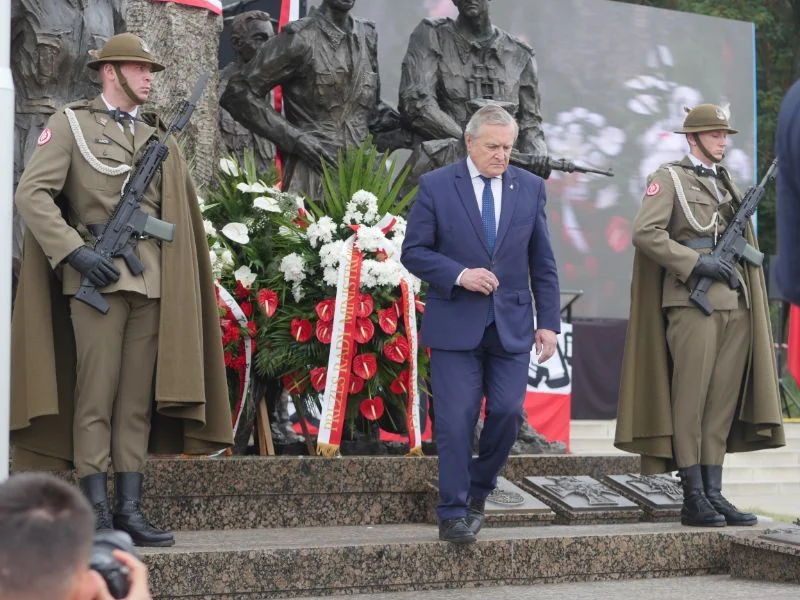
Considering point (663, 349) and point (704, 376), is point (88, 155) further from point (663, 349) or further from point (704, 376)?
point (704, 376)

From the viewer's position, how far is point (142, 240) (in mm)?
5930

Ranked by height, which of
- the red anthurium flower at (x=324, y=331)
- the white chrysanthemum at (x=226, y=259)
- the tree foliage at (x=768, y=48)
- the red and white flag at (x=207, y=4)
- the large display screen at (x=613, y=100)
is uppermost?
the tree foliage at (x=768, y=48)

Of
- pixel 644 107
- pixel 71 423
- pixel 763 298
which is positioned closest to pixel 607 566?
pixel 763 298

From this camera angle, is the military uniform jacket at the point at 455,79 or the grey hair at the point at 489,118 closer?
the grey hair at the point at 489,118

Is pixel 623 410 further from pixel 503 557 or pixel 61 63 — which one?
pixel 61 63

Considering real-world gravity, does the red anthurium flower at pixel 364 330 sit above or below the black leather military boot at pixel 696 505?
above

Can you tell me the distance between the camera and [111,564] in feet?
6.59

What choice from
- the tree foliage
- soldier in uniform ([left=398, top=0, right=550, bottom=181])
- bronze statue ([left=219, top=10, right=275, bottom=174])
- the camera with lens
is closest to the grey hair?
soldier in uniform ([left=398, top=0, right=550, bottom=181])

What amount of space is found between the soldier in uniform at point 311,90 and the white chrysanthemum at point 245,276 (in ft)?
3.36

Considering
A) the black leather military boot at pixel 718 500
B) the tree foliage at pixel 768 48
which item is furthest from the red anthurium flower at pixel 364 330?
the tree foliage at pixel 768 48

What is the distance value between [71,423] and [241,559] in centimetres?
98

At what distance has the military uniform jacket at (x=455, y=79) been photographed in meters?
8.51

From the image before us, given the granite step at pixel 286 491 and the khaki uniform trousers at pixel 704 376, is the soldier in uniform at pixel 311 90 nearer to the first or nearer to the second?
the granite step at pixel 286 491

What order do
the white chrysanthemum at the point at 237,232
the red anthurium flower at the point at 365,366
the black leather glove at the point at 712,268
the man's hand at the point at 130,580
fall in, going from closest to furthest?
the man's hand at the point at 130,580 → the black leather glove at the point at 712,268 → the red anthurium flower at the point at 365,366 → the white chrysanthemum at the point at 237,232
